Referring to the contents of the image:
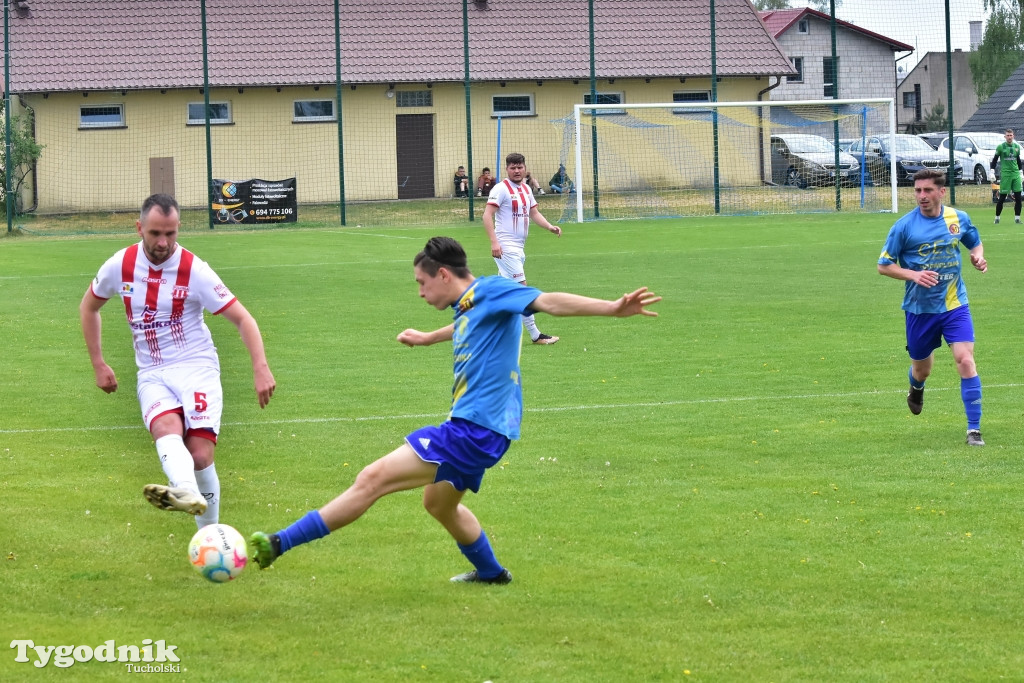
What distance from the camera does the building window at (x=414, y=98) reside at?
44.1 meters

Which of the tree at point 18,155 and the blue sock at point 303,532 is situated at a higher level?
the tree at point 18,155

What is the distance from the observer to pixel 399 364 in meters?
14.1

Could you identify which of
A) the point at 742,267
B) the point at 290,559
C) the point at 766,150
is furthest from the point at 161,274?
the point at 766,150

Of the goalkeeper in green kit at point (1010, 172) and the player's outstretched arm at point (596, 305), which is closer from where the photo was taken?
the player's outstretched arm at point (596, 305)

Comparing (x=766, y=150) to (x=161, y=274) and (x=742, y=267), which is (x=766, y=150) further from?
(x=161, y=274)

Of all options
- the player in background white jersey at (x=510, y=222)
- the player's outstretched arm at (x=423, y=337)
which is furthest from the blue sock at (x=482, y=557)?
the player in background white jersey at (x=510, y=222)

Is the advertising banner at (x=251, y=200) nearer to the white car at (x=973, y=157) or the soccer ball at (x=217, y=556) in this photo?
the white car at (x=973, y=157)

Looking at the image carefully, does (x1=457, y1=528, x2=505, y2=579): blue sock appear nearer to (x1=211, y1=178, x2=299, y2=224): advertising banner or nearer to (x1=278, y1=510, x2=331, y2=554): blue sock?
(x1=278, y1=510, x2=331, y2=554): blue sock

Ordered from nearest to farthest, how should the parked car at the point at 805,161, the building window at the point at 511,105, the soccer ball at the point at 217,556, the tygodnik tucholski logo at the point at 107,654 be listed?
the tygodnik tucholski logo at the point at 107,654
the soccer ball at the point at 217,556
the parked car at the point at 805,161
the building window at the point at 511,105

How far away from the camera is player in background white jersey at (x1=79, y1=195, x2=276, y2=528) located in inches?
270

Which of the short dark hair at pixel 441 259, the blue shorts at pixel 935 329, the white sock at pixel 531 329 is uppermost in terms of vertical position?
the short dark hair at pixel 441 259

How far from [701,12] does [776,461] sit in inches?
1510

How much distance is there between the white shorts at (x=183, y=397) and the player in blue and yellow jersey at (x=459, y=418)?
0.94m

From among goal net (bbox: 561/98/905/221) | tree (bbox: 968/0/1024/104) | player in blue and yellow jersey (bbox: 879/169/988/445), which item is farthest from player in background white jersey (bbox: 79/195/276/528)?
tree (bbox: 968/0/1024/104)
